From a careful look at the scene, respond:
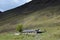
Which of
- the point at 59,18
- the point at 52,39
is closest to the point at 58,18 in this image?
the point at 59,18

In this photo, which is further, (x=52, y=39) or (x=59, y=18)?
(x=59, y=18)

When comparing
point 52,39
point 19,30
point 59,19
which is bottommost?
point 52,39

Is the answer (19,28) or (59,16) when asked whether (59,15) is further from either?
(19,28)

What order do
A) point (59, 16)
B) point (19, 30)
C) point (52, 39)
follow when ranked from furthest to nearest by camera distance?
point (59, 16) → point (19, 30) → point (52, 39)

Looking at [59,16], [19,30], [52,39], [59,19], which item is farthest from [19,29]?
[59,16]

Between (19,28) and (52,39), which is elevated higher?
(19,28)

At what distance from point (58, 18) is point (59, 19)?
16.6 ft

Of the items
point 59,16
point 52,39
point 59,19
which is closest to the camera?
point 52,39

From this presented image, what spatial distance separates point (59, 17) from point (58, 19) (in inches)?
283

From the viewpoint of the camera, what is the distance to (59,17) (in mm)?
189625

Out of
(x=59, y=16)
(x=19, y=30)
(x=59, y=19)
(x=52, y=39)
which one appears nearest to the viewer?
(x=52, y=39)

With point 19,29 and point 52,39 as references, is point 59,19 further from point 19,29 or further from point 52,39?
point 52,39

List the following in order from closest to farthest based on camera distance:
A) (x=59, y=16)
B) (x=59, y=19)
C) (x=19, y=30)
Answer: (x=19, y=30) → (x=59, y=19) → (x=59, y=16)

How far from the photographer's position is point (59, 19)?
182 metres
